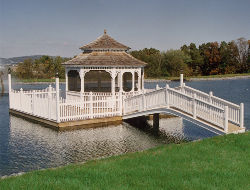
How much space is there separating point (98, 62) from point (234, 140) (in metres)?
11.8

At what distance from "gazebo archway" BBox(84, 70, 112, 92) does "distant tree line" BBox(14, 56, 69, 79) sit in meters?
47.7

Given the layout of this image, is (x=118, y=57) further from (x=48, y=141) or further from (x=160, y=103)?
(x=48, y=141)

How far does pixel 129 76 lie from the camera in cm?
2425

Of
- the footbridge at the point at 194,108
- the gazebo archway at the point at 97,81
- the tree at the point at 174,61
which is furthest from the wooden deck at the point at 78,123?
the tree at the point at 174,61

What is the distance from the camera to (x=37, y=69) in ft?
241

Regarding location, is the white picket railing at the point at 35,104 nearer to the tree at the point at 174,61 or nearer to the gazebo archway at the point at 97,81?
the gazebo archway at the point at 97,81

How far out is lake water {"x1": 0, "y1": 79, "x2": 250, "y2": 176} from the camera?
12616 mm

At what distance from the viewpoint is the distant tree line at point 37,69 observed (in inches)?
2825

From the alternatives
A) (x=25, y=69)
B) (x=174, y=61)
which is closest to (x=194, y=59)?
(x=174, y=61)

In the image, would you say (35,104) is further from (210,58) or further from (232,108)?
(210,58)

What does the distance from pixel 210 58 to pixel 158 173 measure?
8410 centimetres

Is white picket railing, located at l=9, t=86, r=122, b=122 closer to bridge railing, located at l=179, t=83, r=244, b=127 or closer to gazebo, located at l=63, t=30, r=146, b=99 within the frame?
gazebo, located at l=63, t=30, r=146, b=99

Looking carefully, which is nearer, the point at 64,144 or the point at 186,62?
the point at 64,144

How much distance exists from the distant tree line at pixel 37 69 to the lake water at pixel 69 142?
52340 millimetres
